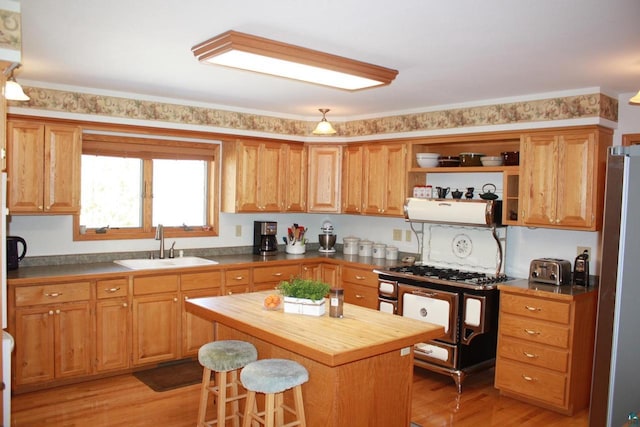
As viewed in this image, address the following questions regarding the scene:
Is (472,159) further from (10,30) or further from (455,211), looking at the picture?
(10,30)

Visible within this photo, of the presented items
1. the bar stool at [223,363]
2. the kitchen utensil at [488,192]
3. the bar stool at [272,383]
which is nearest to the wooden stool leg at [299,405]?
the bar stool at [272,383]

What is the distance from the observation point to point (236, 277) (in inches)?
202

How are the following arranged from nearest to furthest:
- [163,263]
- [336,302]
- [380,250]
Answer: [336,302] → [163,263] → [380,250]

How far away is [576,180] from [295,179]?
110 inches

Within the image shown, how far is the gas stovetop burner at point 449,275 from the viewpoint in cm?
449

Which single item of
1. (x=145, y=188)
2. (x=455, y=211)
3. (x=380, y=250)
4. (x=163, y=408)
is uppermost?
(x=145, y=188)

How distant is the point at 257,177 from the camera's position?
5523mm

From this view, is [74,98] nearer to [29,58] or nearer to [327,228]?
[29,58]

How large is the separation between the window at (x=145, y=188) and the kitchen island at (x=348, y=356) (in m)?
2.24

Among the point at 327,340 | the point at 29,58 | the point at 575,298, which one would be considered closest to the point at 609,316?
the point at 327,340

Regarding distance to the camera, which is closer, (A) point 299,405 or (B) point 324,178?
(A) point 299,405

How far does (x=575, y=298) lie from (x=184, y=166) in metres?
3.74

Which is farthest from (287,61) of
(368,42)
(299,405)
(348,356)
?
(299,405)

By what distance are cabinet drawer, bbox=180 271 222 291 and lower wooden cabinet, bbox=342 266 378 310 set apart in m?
1.30
